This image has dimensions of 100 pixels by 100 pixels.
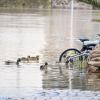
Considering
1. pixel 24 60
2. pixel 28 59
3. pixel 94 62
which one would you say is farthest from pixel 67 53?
pixel 94 62

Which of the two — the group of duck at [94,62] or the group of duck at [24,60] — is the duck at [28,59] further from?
the group of duck at [94,62]

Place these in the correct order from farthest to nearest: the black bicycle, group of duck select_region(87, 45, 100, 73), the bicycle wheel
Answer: the bicycle wheel, the black bicycle, group of duck select_region(87, 45, 100, 73)

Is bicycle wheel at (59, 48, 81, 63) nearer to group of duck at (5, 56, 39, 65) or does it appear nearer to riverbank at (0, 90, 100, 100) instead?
group of duck at (5, 56, 39, 65)

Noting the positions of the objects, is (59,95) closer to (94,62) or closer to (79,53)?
(94,62)

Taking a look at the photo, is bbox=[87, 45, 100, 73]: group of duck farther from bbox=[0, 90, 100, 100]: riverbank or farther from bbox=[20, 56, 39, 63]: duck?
bbox=[0, 90, 100, 100]: riverbank

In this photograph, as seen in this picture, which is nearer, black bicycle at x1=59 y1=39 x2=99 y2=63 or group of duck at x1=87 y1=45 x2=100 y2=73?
group of duck at x1=87 y1=45 x2=100 y2=73

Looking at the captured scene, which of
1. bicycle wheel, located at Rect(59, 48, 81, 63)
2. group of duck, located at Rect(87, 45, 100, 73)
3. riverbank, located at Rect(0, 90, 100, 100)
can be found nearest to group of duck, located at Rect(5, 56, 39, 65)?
bicycle wheel, located at Rect(59, 48, 81, 63)

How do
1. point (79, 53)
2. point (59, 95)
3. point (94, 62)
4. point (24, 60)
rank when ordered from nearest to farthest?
point (59, 95) < point (94, 62) < point (79, 53) < point (24, 60)

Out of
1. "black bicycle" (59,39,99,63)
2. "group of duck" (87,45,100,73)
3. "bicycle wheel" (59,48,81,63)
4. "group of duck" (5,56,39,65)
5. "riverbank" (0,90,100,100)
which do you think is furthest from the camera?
"bicycle wheel" (59,48,81,63)

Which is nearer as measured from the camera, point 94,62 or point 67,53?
point 94,62

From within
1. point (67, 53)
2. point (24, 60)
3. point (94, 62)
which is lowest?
point (24, 60)

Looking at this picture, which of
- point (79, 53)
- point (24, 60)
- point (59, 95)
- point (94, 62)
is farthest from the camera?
point (24, 60)

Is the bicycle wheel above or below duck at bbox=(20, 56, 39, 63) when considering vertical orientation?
above

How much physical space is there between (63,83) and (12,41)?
520 inches
